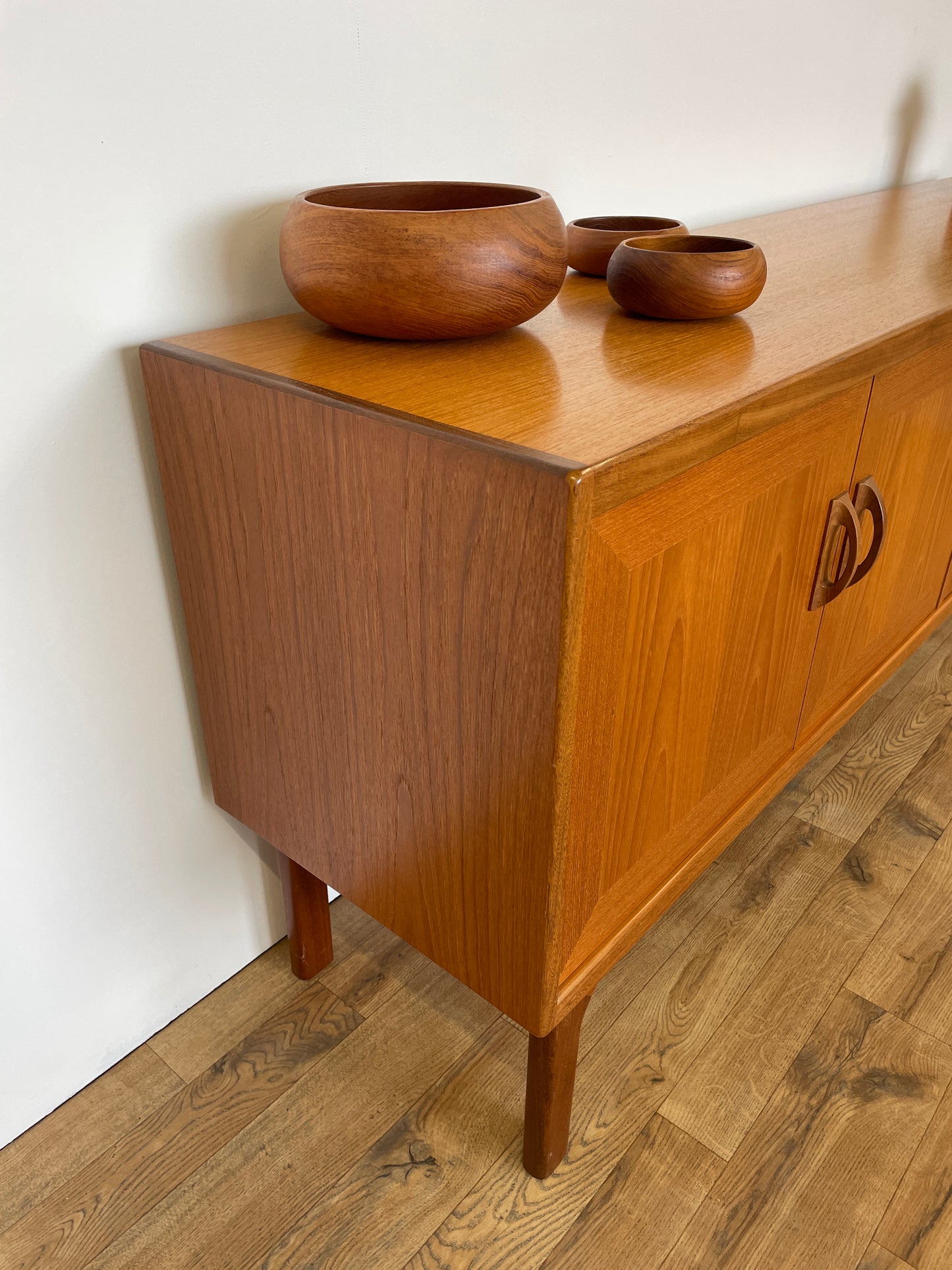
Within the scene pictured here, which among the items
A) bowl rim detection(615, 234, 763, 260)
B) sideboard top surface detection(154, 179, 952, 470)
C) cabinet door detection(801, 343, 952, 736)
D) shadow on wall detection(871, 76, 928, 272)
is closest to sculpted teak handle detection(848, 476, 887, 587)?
cabinet door detection(801, 343, 952, 736)

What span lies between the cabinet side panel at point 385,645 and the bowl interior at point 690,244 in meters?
0.42

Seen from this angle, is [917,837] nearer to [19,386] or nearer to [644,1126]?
→ [644,1126]

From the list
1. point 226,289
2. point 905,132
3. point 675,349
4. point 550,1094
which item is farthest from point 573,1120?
point 905,132

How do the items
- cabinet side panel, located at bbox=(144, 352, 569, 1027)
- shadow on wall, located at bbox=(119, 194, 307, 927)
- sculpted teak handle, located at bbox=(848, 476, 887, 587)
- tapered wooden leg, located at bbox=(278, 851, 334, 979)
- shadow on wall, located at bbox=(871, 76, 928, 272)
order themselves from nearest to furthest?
cabinet side panel, located at bbox=(144, 352, 569, 1027) → shadow on wall, located at bbox=(119, 194, 307, 927) → sculpted teak handle, located at bbox=(848, 476, 887, 587) → tapered wooden leg, located at bbox=(278, 851, 334, 979) → shadow on wall, located at bbox=(871, 76, 928, 272)

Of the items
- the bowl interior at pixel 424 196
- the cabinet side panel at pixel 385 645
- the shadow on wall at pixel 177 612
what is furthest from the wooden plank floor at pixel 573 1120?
the bowl interior at pixel 424 196

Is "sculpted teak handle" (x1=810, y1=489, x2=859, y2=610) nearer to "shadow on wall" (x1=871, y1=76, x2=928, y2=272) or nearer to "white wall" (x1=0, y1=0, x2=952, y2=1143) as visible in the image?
"white wall" (x1=0, y1=0, x2=952, y2=1143)

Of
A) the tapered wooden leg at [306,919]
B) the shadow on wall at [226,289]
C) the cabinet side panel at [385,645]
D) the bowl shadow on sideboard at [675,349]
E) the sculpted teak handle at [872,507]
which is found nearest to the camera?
the cabinet side panel at [385,645]

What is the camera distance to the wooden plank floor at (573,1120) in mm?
868

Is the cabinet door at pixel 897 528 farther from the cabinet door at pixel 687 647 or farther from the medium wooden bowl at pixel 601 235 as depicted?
the medium wooden bowl at pixel 601 235

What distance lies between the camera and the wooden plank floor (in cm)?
87

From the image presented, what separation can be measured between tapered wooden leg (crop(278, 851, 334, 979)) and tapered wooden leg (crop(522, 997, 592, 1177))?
305mm

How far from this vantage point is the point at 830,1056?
103cm

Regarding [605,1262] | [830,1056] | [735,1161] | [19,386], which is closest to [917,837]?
[830,1056]

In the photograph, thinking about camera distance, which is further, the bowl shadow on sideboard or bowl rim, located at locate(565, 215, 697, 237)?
bowl rim, located at locate(565, 215, 697, 237)
